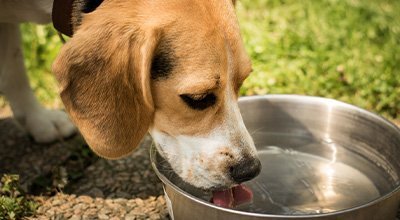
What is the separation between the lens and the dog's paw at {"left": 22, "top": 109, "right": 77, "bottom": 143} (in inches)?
174

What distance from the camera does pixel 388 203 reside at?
2.90 meters

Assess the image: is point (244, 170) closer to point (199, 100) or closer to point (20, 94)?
point (199, 100)

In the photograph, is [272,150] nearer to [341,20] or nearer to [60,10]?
[60,10]

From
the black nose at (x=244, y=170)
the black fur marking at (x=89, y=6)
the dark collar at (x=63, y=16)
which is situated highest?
the black fur marking at (x=89, y=6)

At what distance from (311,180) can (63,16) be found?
1777 millimetres

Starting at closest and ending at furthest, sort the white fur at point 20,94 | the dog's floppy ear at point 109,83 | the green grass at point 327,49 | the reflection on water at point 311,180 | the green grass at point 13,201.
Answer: the dog's floppy ear at point 109,83
the green grass at point 13,201
the reflection on water at point 311,180
the white fur at point 20,94
the green grass at point 327,49

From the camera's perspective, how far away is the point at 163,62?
3.04 metres

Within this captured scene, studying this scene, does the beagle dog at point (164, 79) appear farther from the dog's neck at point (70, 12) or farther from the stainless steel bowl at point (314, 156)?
the stainless steel bowl at point (314, 156)

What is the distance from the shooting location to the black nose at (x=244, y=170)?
10.0 feet

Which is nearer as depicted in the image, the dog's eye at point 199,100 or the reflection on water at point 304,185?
the dog's eye at point 199,100

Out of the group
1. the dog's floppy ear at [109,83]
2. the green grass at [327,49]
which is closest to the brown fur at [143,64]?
the dog's floppy ear at [109,83]

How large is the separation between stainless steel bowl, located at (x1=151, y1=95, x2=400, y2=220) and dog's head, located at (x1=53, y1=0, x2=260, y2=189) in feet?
0.90

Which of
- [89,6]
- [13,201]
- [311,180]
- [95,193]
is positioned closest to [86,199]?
[95,193]

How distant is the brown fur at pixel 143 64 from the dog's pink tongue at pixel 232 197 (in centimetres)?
35
